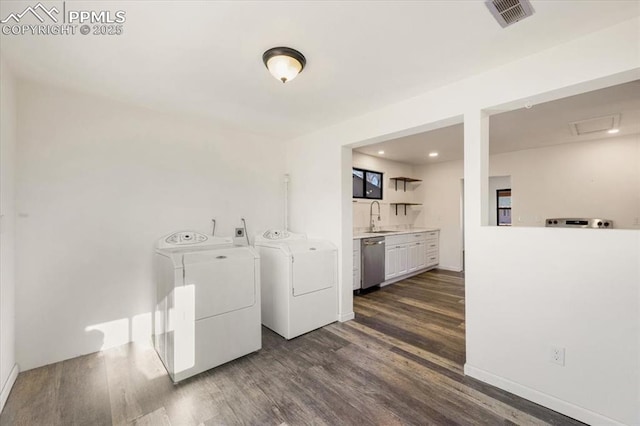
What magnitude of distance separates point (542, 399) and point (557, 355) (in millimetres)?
339

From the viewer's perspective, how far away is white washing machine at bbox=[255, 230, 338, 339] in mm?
2834

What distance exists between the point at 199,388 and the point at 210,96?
8.34 feet

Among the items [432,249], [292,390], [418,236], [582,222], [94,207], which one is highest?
[94,207]

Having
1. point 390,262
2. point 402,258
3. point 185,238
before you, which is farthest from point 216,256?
point 402,258

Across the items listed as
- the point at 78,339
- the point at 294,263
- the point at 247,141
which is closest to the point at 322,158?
the point at 247,141

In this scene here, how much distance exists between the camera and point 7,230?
201 centimetres

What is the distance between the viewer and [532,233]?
6.18 ft

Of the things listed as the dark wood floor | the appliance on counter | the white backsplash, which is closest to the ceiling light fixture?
the dark wood floor

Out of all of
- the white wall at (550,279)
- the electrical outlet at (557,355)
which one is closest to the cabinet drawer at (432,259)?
the white wall at (550,279)

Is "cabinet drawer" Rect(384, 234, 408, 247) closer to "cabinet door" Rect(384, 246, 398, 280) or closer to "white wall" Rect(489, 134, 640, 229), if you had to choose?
"cabinet door" Rect(384, 246, 398, 280)

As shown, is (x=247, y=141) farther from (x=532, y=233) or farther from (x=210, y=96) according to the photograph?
(x=532, y=233)

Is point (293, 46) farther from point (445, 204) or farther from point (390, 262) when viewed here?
point (445, 204)

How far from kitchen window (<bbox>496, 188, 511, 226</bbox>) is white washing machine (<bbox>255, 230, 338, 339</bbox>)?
5.44 metres

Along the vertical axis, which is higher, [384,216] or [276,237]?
[384,216]
